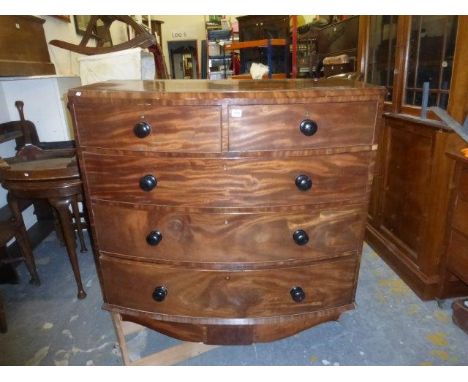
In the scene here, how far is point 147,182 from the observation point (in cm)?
117

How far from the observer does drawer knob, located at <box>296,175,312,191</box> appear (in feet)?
3.84

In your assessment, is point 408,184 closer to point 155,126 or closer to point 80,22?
point 155,126

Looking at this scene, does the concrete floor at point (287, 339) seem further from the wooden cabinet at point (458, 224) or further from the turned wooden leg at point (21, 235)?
the wooden cabinet at point (458, 224)

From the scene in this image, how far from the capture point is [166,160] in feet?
3.76

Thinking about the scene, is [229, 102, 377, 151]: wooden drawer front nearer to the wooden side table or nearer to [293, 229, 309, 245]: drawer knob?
[293, 229, 309, 245]: drawer knob

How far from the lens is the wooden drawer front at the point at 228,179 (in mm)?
1151

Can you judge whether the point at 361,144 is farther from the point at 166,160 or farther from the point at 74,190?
the point at 74,190

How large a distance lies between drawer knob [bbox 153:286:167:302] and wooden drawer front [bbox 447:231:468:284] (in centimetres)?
135

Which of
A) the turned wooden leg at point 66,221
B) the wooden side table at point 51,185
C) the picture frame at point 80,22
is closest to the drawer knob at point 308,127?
the wooden side table at point 51,185

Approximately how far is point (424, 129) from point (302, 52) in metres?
2.72

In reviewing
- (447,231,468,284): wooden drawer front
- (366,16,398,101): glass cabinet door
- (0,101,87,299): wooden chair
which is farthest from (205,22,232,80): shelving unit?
(447,231,468,284): wooden drawer front

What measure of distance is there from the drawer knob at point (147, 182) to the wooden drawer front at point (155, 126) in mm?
102

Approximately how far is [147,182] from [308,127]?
576 mm
